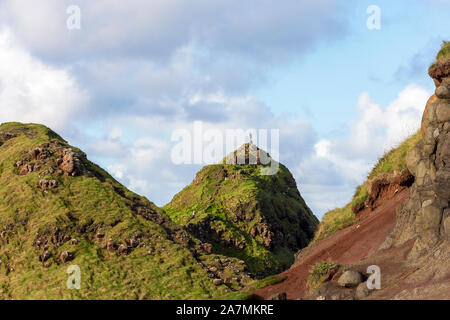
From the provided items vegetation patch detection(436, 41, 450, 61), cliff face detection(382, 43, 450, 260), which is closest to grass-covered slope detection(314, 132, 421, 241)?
cliff face detection(382, 43, 450, 260)

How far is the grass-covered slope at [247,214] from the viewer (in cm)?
6221

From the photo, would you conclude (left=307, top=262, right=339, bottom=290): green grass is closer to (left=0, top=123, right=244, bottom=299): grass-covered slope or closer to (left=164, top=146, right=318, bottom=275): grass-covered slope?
(left=0, top=123, right=244, bottom=299): grass-covered slope

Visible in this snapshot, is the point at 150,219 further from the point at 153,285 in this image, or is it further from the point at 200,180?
the point at 200,180

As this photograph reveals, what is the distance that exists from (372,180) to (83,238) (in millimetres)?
24688

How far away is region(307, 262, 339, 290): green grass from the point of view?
30491 mm

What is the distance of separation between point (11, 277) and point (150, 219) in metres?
13.3

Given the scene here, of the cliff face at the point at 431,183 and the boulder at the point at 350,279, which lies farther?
the cliff face at the point at 431,183

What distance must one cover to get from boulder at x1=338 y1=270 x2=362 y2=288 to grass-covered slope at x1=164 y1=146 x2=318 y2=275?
95.2 ft

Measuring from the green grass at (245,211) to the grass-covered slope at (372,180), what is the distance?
14.0 m

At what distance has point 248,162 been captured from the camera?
264ft

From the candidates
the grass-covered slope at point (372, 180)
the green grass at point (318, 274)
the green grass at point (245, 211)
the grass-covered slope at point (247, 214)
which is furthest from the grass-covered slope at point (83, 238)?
the green grass at point (245, 211)

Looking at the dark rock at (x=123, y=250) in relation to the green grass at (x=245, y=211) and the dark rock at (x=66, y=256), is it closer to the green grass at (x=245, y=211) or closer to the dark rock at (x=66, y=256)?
the dark rock at (x=66, y=256)

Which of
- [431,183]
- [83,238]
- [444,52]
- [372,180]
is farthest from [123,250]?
[444,52]
